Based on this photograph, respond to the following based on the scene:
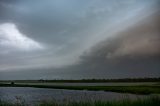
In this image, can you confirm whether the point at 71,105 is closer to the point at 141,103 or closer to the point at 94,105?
the point at 94,105

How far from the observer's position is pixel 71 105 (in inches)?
659

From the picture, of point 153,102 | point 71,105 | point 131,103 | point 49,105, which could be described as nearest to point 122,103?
point 131,103

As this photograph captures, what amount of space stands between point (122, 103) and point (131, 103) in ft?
1.75

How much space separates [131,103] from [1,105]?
7.56 m

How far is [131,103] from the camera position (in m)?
17.3

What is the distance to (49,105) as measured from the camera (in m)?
16.6

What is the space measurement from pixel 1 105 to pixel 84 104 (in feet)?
15.6

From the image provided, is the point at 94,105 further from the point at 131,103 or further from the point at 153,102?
the point at 153,102

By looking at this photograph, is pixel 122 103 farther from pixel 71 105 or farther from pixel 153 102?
pixel 71 105

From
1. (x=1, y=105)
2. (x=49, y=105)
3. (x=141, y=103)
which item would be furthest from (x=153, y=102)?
(x=1, y=105)

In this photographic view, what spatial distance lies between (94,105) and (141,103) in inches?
114

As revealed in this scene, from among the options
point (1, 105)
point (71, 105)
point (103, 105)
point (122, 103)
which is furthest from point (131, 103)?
point (1, 105)

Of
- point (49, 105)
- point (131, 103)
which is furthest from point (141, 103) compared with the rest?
point (49, 105)

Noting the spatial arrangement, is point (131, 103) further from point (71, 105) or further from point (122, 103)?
point (71, 105)
